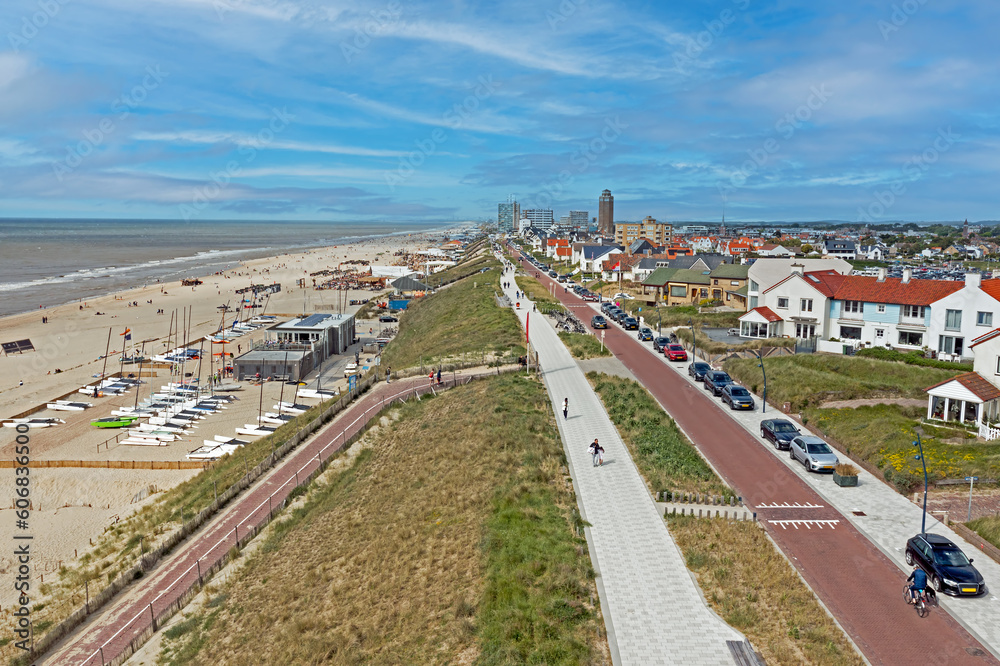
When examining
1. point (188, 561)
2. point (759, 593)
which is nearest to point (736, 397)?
point (759, 593)

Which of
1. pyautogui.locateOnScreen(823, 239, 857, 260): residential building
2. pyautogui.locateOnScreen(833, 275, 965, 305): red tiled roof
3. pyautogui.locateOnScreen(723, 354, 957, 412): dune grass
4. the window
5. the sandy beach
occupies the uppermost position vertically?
pyautogui.locateOnScreen(823, 239, 857, 260): residential building

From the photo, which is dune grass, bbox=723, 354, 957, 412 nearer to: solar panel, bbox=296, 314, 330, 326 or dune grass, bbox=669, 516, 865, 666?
dune grass, bbox=669, 516, 865, 666

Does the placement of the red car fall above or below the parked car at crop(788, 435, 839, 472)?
above

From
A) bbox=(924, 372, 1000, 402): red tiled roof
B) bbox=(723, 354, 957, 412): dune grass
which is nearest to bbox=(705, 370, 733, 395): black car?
bbox=(723, 354, 957, 412): dune grass

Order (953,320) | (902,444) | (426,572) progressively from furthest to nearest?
(953,320)
(902,444)
(426,572)

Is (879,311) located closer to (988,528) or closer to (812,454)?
(812,454)

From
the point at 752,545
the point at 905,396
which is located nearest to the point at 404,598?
the point at 752,545

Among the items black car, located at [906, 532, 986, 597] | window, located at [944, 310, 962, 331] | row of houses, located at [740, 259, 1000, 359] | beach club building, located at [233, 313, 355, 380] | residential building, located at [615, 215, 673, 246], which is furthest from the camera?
residential building, located at [615, 215, 673, 246]
